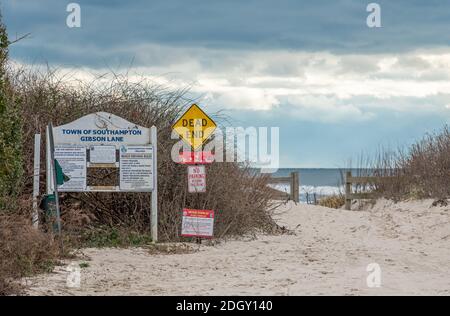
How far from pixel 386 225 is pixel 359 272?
29.9ft

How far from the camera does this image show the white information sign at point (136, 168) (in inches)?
672

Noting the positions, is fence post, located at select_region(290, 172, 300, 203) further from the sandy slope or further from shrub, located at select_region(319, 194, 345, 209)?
the sandy slope

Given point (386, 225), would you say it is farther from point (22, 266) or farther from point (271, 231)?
point (22, 266)

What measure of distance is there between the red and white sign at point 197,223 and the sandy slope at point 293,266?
0.45 metres

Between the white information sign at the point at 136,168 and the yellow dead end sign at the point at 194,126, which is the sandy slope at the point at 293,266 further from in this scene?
the yellow dead end sign at the point at 194,126

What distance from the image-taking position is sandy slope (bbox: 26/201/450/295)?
11.7 metres

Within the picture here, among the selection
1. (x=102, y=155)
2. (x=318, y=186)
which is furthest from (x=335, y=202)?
(x=318, y=186)

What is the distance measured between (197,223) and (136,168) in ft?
5.65

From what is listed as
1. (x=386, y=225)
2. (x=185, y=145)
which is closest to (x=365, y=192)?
(x=386, y=225)

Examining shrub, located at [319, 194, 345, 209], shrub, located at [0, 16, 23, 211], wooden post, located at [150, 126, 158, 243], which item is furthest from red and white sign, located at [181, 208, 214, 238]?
shrub, located at [319, 194, 345, 209]

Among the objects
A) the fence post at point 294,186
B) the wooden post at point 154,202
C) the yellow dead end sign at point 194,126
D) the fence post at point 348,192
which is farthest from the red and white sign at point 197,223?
the fence post at point 348,192

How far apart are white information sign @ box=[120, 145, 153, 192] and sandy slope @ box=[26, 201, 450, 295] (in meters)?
1.60
